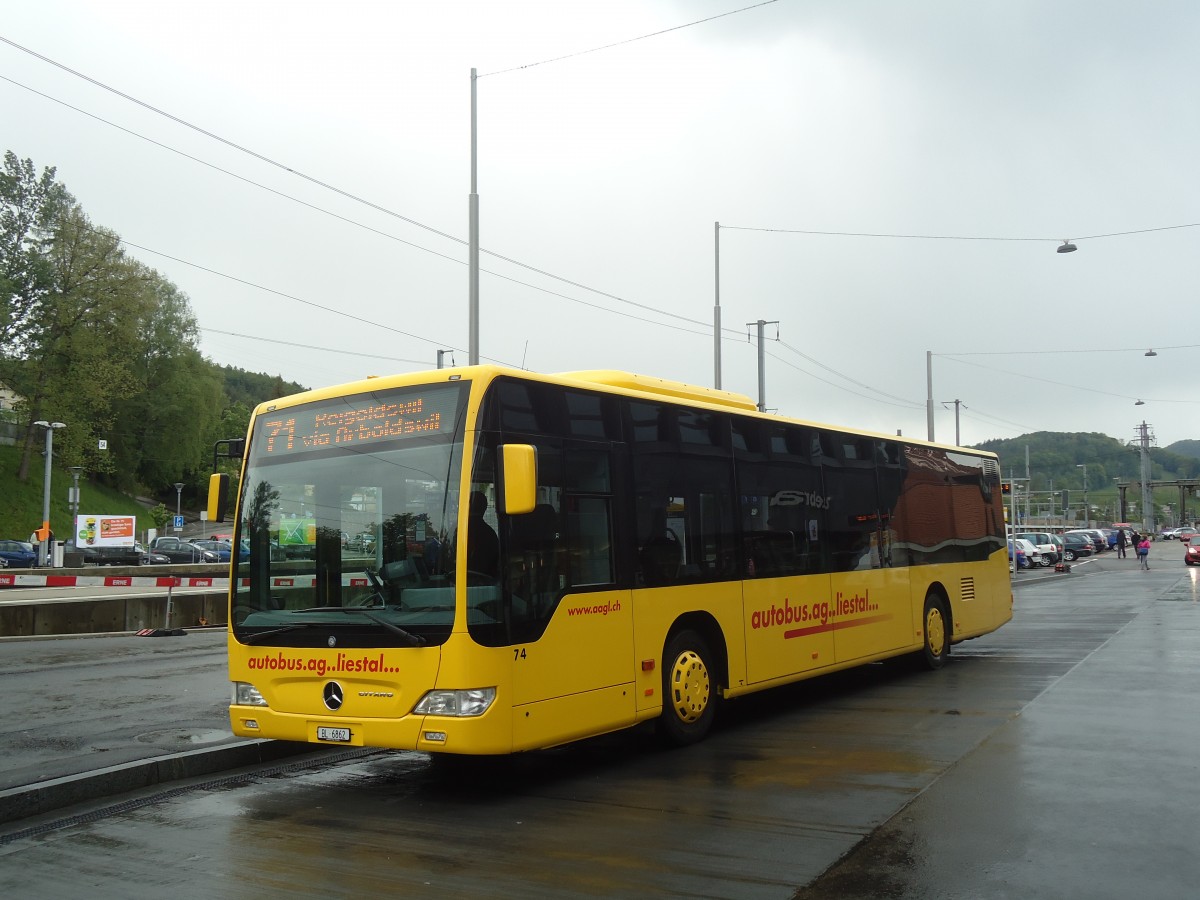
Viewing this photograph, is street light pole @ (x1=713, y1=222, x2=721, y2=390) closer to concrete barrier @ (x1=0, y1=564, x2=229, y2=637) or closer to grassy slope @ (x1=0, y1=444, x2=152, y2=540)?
concrete barrier @ (x1=0, y1=564, x2=229, y2=637)

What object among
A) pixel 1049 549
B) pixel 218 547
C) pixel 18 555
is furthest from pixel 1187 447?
pixel 18 555

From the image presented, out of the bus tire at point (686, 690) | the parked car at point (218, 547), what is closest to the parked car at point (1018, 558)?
the parked car at point (218, 547)

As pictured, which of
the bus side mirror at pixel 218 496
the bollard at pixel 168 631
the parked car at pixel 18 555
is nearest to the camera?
the bus side mirror at pixel 218 496

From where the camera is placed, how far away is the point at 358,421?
8.13 m

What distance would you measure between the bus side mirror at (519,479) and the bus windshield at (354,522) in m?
0.46

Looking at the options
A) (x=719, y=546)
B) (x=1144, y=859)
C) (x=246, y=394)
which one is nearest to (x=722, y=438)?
(x=719, y=546)

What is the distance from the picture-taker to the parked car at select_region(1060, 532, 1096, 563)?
70500 millimetres

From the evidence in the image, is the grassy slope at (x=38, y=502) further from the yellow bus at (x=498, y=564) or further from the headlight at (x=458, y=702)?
the headlight at (x=458, y=702)

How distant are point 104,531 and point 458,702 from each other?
5069 cm

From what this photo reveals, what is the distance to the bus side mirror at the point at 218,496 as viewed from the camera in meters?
8.79

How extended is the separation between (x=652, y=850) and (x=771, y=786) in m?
1.82

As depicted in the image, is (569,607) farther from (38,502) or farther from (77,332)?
(38,502)

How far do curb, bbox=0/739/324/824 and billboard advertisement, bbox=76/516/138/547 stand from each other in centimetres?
4553

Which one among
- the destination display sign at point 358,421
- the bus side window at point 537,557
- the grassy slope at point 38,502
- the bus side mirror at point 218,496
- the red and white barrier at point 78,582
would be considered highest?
the grassy slope at point 38,502
